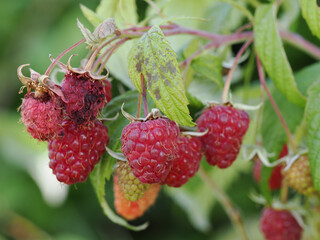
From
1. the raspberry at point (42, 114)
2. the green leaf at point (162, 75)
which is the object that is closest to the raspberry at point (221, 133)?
the green leaf at point (162, 75)

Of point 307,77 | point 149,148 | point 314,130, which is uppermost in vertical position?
point 149,148

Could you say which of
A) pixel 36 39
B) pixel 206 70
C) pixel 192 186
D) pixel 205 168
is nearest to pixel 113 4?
pixel 206 70

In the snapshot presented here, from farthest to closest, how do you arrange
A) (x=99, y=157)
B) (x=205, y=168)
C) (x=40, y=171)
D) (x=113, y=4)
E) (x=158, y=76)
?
(x=40, y=171) < (x=205, y=168) < (x=113, y=4) < (x=99, y=157) < (x=158, y=76)

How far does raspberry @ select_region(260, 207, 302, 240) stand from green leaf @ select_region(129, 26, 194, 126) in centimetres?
56

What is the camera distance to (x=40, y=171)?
194 cm

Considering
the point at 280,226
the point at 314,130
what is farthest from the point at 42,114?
the point at 280,226

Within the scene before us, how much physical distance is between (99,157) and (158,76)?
0.21m

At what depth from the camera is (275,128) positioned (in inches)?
42.8

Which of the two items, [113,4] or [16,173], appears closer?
[113,4]

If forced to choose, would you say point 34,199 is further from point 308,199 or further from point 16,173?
point 308,199

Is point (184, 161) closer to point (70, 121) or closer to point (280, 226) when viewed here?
point (70, 121)

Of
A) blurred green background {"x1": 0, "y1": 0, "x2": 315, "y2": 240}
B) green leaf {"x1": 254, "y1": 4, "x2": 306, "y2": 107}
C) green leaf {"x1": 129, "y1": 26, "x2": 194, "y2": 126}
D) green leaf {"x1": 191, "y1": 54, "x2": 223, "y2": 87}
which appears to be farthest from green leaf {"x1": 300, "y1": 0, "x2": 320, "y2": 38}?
blurred green background {"x1": 0, "y1": 0, "x2": 315, "y2": 240}

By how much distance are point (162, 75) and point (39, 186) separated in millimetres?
1697

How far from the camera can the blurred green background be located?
90.2 inches
